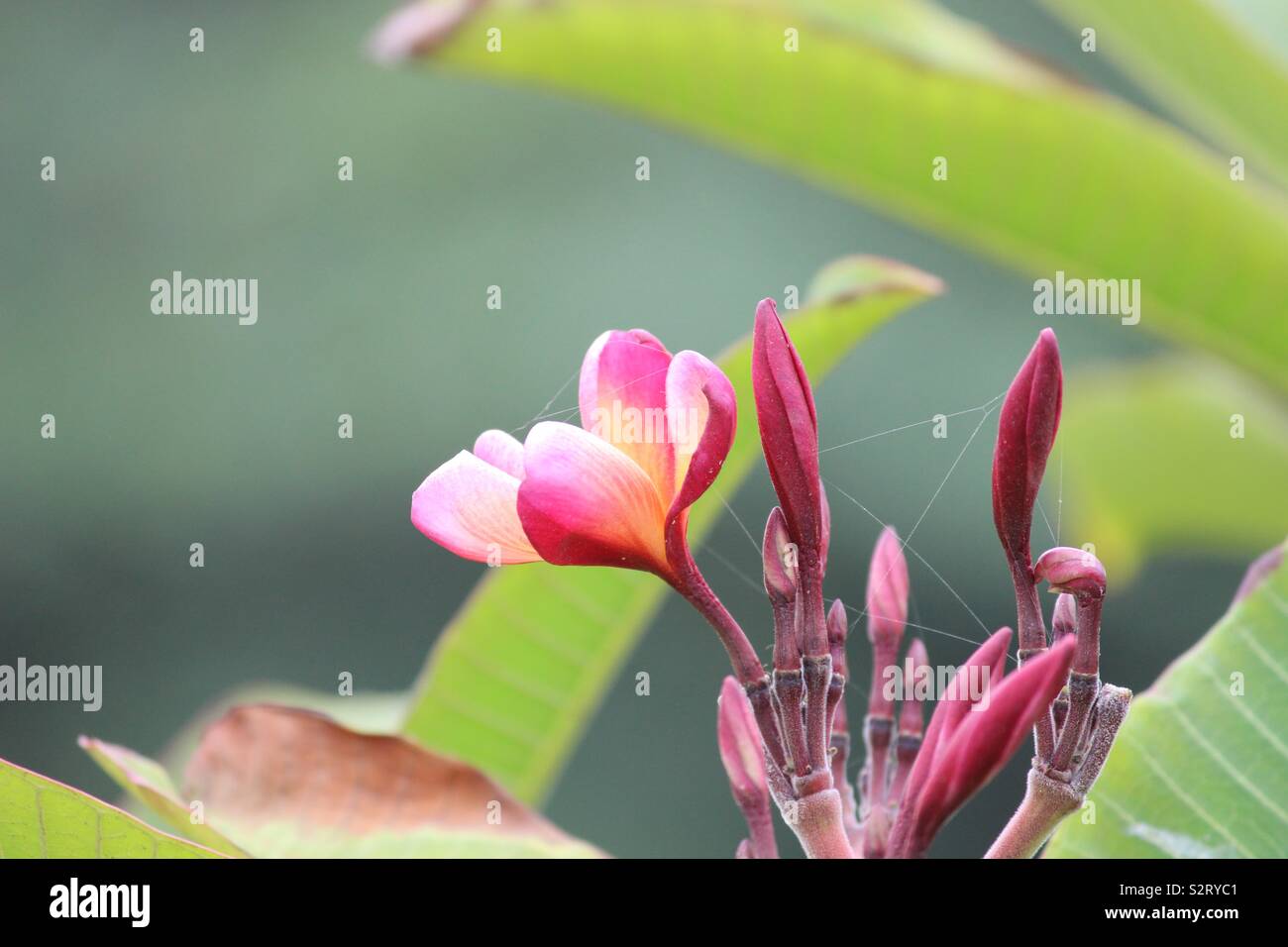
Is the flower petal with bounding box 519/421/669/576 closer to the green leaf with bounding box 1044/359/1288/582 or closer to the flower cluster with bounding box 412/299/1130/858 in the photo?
the flower cluster with bounding box 412/299/1130/858

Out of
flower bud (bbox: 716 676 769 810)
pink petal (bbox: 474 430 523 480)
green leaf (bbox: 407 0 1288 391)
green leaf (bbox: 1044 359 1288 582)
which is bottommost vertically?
flower bud (bbox: 716 676 769 810)

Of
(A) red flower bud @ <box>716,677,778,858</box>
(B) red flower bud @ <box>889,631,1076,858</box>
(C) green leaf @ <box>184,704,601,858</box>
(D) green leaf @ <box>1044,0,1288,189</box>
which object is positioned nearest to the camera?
(B) red flower bud @ <box>889,631,1076,858</box>

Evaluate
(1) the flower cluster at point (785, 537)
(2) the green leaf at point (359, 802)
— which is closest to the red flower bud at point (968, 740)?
(1) the flower cluster at point (785, 537)

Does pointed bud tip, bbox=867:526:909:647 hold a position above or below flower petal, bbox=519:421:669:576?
below

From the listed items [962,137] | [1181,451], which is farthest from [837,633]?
[1181,451]

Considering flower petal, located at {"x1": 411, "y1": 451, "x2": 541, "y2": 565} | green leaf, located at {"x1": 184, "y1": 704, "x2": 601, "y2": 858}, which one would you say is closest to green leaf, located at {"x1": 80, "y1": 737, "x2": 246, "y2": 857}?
green leaf, located at {"x1": 184, "y1": 704, "x2": 601, "y2": 858}

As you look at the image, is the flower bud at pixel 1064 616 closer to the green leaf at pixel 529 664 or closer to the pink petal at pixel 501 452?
the pink petal at pixel 501 452

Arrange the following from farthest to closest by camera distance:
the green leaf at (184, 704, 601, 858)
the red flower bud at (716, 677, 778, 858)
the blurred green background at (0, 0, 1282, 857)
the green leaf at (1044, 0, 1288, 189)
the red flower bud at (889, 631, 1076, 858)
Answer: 1. the blurred green background at (0, 0, 1282, 857)
2. the green leaf at (1044, 0, 1288, 189)
3. the green leaf at (184, 704, 601, 858)
4. the red flower bud at (716, 677, 778, 858)
5. the red flower bud at (889, 631, 1076, 858)
